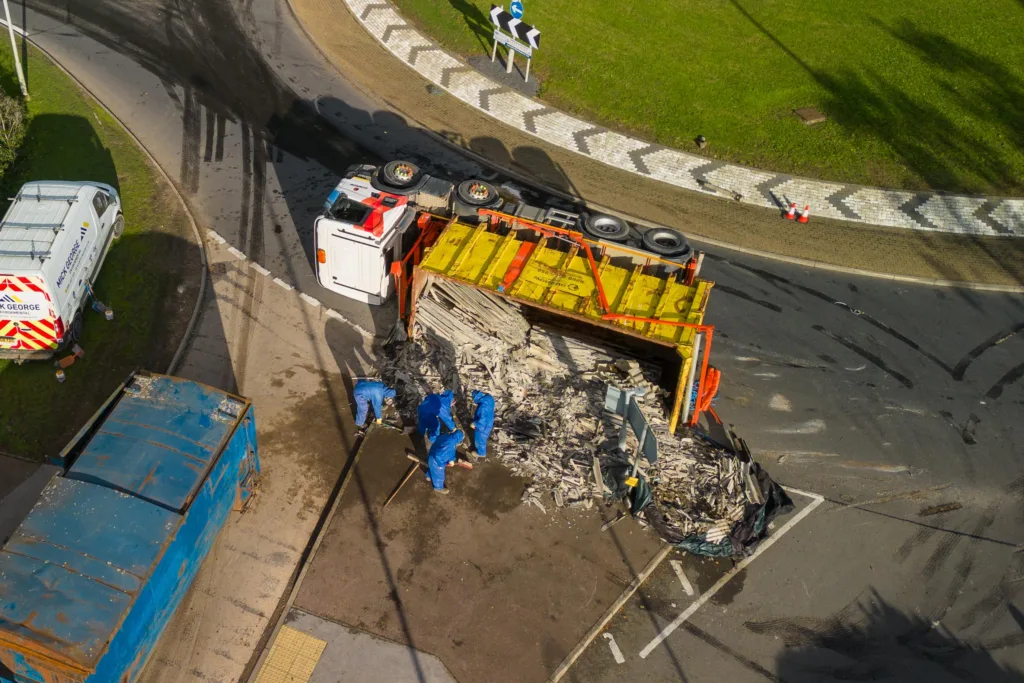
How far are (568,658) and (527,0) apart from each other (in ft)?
80.8

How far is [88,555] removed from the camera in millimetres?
11820

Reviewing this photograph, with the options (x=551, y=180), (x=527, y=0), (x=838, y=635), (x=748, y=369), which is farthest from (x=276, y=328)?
(x=527, y=0)

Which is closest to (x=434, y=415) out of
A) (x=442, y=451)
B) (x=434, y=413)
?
(x=434, y=413)

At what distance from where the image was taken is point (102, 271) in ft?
64.6

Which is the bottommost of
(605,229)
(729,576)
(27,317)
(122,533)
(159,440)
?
(729,576)

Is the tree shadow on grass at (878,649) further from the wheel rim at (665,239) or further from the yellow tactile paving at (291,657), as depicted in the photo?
the wheel rim at (665,239)

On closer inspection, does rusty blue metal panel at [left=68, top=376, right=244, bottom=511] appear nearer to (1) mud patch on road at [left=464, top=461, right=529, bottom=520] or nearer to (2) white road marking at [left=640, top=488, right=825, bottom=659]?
(1) mud patch on road at [left=464, top=461, right=529, bottom=520]

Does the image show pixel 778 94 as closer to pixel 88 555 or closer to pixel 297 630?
pixel 297 630

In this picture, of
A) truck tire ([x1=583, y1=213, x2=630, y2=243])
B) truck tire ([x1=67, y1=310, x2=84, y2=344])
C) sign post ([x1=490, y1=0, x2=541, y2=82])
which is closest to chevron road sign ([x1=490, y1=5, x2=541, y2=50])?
sign post ([x1=490, y1=0, x2=541, y2=82])

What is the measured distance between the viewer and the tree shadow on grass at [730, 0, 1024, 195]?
83.8 ft

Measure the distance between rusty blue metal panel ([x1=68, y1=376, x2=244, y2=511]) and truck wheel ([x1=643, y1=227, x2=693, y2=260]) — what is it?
→ 9.59 metres

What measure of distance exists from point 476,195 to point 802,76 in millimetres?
15760

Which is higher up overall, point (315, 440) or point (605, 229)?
point (605, 229)

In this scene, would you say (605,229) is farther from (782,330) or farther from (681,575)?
(681,575)
